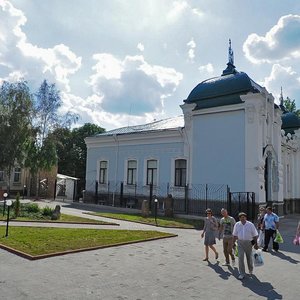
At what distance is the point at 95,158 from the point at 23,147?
25.4 ft

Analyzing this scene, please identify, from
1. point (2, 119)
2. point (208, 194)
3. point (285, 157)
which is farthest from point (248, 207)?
point (2, 119)

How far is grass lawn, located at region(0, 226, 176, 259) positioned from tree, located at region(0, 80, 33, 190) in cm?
1131

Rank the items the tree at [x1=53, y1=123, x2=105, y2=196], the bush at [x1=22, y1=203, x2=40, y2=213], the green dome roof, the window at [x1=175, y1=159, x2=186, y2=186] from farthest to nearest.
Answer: the tree at [x1=53, y1=123, x2=105, y2=196] → the window at [x1=175, y1=159, x2=186, y2=186] → the green dome roof → the bush at [x1=22, y1=203, x2=40, y2=213]

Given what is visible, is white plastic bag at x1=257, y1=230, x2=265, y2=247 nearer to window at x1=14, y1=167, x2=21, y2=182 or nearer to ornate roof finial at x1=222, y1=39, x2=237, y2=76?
ornate roof finial at x1=222, y1=39, x2=237, y2=76

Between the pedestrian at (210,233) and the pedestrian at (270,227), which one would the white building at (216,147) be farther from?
the pedestrian at (210,233)

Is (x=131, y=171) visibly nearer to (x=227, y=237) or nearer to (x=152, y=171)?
(x=152, y=171)

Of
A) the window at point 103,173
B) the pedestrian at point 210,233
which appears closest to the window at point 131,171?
the window at point 103,173

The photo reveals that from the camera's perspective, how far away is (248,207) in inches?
836

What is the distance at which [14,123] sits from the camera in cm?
2509

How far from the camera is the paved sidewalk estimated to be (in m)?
7.04

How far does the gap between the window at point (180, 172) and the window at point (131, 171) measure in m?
4.09

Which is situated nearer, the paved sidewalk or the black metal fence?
the paved sidewalk

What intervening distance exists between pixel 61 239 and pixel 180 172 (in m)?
15.4

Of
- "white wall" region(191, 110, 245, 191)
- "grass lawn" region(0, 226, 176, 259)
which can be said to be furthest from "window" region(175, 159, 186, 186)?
"grass lawn" region(0, 226, 176, 259)
